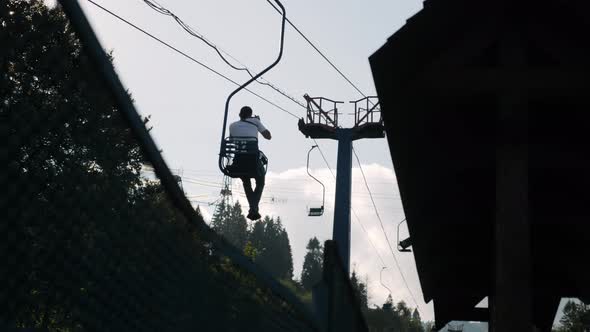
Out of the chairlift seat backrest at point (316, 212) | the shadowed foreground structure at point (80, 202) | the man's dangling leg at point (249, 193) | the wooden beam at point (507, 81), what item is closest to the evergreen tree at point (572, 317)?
the chairlift seat backrest at point (316, 212)

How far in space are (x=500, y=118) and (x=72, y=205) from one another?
364 centimetres

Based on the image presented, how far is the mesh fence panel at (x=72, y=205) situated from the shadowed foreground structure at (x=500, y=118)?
273 cm

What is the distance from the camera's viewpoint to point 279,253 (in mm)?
149000

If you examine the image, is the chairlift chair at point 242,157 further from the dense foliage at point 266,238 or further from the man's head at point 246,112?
the dense foliage at point 266,238

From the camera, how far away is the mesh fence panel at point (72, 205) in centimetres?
240

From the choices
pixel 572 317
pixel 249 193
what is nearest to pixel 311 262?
pixel 572 317

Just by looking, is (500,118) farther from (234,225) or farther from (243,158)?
(234,225)

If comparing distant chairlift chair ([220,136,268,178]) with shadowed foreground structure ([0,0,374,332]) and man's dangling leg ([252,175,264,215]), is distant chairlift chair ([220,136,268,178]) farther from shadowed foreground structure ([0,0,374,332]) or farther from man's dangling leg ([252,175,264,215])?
shadowed foreground structure ([0,0,374,332])

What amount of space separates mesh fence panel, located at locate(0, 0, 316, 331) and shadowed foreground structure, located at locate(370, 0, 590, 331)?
107 inches

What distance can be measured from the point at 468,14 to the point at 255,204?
6699mm

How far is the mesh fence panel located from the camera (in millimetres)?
2398

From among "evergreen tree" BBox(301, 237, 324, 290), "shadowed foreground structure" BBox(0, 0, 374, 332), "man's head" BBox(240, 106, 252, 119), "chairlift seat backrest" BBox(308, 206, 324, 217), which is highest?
"evergreen tree" BBox(301, 237, 324, 290)

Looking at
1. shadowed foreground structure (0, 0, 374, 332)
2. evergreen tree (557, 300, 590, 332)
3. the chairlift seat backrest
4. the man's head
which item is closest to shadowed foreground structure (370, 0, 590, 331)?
shadowed foreground structure (0, 0, 374, 332)

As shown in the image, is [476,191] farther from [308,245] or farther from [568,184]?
[308,245]
